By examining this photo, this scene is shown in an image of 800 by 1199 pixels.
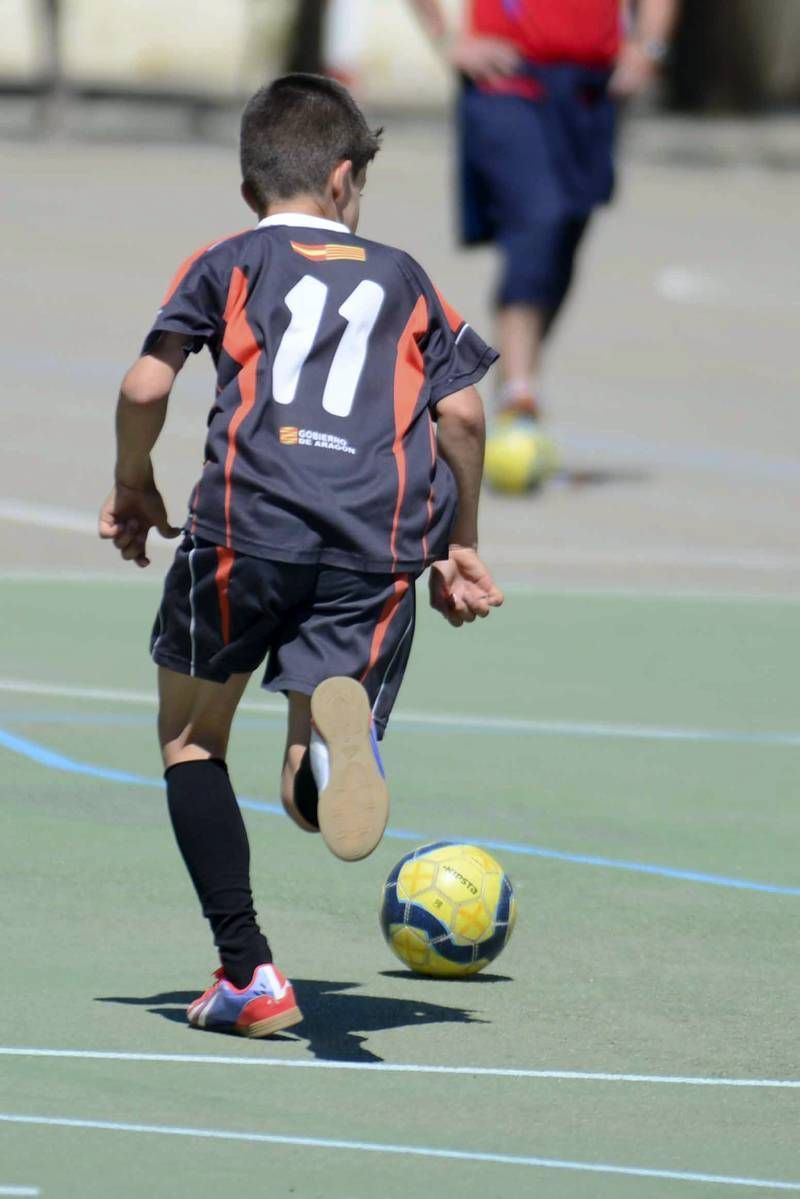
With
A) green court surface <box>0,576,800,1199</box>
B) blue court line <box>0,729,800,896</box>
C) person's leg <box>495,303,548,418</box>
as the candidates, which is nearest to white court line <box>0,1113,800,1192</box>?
green court surface <box>0,576,800,1199</box>

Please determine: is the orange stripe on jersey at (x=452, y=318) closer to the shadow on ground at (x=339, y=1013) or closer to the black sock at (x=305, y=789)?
the black sock at (x=305, y=789)

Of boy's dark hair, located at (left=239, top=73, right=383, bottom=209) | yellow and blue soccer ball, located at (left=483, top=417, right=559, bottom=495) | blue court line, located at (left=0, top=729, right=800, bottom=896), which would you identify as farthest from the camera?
yellow and blue soccer ball, located at (left=483, top=417, right=559, bottom=495)

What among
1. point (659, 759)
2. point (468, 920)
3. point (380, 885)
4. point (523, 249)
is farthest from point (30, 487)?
point (468, 920)

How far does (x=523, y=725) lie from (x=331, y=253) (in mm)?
3450

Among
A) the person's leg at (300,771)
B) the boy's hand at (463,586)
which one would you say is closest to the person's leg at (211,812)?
the person's leg at (300,771)

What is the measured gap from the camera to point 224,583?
5.21m

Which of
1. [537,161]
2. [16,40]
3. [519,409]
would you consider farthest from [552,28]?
[16,40]

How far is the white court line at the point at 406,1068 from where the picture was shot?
5059 mm

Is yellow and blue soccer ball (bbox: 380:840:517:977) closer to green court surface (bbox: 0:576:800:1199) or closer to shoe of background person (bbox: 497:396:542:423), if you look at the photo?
green court surface (bbox: 0:576:800:1199)

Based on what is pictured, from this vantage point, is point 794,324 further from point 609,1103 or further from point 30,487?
point 609,1103

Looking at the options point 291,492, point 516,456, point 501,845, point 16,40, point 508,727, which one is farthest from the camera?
point 16,40

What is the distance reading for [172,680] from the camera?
5.40 metres

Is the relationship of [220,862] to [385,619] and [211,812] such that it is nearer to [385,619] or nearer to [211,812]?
[211,812]

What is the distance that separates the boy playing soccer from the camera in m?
5.21
